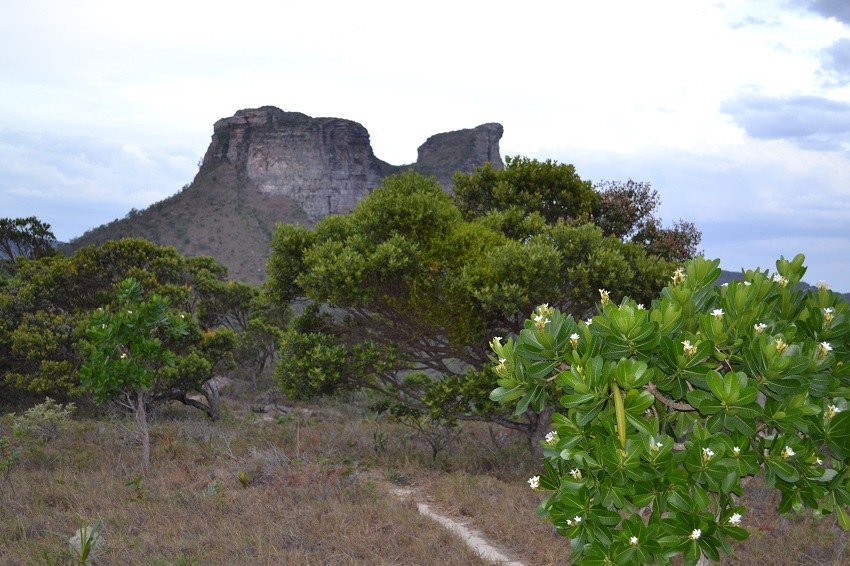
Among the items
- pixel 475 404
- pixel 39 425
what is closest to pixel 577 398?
pixel 475 404

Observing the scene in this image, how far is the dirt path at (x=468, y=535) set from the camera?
8.84m

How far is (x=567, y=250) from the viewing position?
13.5 metres

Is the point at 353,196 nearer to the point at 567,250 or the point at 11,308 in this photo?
the point at 11,308

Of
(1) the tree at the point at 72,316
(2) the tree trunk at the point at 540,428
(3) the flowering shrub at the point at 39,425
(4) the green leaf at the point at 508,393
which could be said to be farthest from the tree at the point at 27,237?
(4) the green leaf at the point at 508,393

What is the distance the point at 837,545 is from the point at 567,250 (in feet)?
21.3

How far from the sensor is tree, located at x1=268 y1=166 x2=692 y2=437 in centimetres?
1288

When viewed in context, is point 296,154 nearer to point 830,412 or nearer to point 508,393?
point 508,393

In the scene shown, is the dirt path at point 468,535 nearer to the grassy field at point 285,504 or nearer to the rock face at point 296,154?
the grassy field at point 285,504

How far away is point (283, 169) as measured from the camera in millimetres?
94875

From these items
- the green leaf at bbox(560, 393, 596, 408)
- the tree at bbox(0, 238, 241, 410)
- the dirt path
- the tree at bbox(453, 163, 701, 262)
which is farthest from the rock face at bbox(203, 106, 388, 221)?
the green leaf at bbox(560, 393, 596, 408)

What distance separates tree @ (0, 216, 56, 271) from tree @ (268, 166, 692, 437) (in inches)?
1028

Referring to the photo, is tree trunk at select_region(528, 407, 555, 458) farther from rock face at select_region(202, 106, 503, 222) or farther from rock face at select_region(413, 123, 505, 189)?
rock face at select_region(413, 123, 505, 189)

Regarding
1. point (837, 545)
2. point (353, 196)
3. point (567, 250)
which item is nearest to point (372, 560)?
point (837, 545)

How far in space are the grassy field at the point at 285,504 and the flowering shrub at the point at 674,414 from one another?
4.92 meters
